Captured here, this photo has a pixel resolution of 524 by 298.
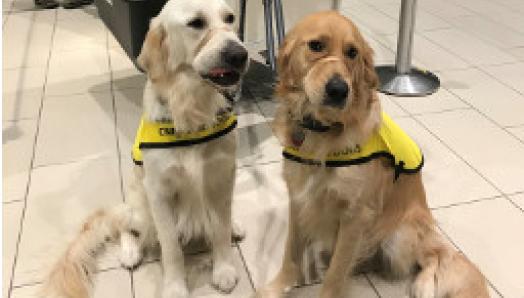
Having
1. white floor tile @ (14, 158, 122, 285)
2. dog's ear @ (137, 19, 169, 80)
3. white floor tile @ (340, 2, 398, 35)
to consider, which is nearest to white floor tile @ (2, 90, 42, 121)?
white floor tile @ (14, 158, 122, 285)

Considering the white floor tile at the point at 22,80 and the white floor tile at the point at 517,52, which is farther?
the white floor tile at the point at 517,52

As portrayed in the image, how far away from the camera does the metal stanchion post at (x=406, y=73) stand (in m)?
3.08

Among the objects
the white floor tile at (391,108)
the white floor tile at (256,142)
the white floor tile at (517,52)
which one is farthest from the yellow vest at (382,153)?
the white floor tile at (517,52)

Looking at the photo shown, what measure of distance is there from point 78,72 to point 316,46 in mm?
2493

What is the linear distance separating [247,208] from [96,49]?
7.28ft

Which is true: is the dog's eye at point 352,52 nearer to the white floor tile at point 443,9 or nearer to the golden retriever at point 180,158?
the golden retriever at point 180,158

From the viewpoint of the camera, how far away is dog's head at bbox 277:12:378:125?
1309mm

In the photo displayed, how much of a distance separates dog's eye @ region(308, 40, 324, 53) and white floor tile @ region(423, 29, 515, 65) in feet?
8.16

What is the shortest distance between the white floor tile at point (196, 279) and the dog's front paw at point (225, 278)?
0.02 meters

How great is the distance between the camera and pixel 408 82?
3.16 m

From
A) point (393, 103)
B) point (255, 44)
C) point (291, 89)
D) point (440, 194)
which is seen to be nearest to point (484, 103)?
point (393, 103)

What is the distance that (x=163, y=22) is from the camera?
1.48 metres

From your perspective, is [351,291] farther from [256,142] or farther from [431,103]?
[431,103]

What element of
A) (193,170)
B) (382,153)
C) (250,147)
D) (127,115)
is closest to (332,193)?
(382,153)
